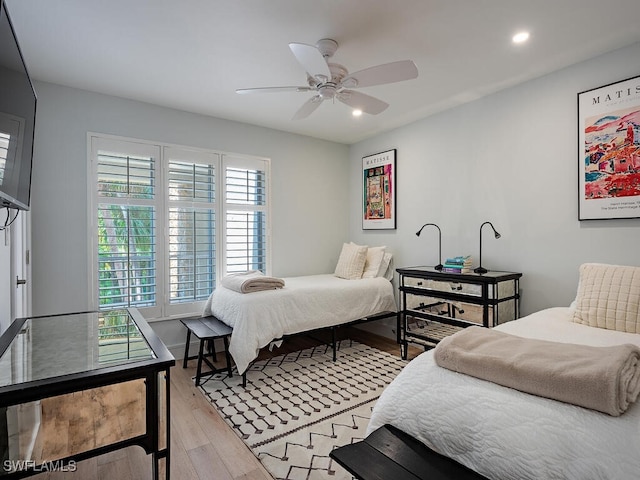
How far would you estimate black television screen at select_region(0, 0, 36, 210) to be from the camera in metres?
1.25

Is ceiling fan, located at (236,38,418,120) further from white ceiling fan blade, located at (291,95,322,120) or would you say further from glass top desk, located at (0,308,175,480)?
glass top desk, located at (0,308,175,480)

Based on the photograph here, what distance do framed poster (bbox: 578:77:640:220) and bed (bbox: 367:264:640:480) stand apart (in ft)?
4.27

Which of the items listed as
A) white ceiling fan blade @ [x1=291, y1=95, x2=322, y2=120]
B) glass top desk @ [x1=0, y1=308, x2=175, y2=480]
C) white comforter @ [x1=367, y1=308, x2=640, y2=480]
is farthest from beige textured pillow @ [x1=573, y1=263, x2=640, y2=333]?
glass top desk @ [x1=0, y1=308, x2=175, y2=480]

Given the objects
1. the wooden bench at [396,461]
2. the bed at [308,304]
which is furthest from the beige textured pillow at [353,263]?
the wooden bench at [396,461]

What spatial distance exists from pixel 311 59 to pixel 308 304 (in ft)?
7.11

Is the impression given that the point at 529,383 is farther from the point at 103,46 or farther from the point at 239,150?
the point at 239,150

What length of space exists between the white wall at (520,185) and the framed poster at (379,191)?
23 centimetres

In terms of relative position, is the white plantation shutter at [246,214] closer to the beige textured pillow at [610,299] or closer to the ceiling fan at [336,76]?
the ceiling fan at [336,76]

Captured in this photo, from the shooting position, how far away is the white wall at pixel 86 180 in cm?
301

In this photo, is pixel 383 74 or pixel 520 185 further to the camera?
pixel 520 185

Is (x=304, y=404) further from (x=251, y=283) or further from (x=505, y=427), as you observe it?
(x=505, y=427)

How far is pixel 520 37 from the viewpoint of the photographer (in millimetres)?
2299

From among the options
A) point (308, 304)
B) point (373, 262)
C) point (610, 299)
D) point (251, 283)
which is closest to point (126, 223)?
point (251, 283)

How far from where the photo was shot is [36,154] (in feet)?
9.76
